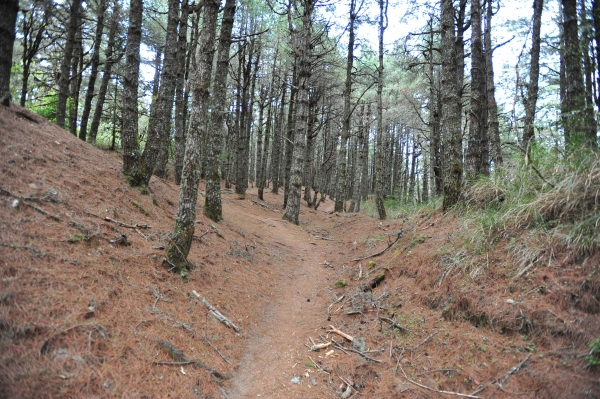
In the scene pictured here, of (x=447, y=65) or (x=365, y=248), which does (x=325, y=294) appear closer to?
(x=365, y=248)

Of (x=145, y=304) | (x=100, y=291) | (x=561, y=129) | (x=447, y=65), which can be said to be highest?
(x=447, y=65)

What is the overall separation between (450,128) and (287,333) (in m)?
5.54

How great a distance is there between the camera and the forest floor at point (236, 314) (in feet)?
8.32

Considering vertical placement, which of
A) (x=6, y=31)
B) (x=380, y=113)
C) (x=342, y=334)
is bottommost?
(x=342, y=334)

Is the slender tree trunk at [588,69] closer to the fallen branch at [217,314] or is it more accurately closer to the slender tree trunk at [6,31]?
the fallen branch at [217,314]

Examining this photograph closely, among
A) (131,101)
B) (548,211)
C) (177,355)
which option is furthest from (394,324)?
(131,101)

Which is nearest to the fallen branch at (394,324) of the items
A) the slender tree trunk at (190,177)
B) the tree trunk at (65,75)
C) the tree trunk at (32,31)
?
the slender tree trunk at (190,177)

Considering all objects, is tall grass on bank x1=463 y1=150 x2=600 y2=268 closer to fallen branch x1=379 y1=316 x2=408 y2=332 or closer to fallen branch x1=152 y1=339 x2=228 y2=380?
fallen branch x1=379 y1=316 x2=408 y2=332

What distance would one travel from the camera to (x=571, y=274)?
3141 millimetres

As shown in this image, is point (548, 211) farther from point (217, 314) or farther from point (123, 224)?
point (123, 224)

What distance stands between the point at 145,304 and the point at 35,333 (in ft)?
4.20

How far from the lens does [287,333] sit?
460 centimetres

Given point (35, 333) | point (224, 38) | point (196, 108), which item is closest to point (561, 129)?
point (196, 108)

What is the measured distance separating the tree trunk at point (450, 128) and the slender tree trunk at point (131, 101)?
23.5 feet
